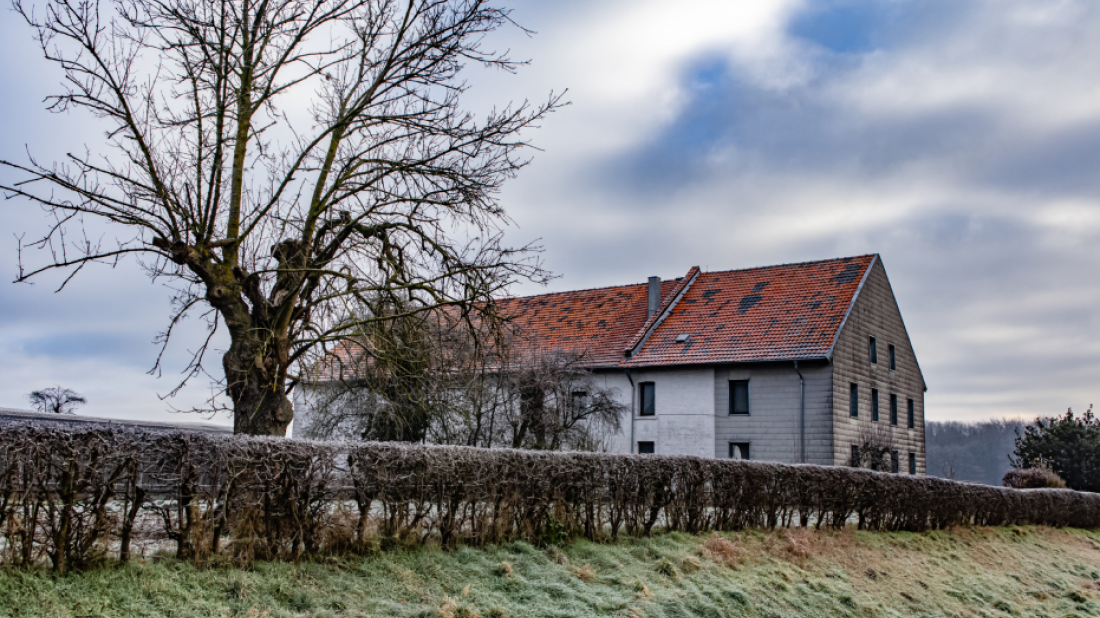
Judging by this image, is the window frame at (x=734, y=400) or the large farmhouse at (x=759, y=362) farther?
the window frame at (x=734, y=400)

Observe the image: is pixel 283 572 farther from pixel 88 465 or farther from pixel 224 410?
pixel 224 410

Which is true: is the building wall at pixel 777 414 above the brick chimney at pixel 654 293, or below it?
below

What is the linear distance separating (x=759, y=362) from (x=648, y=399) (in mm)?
4528

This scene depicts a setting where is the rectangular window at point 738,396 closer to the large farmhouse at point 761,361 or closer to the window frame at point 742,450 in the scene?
the large farmhouse at point 761,361

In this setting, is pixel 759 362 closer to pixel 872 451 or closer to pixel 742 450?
pixel 742 450

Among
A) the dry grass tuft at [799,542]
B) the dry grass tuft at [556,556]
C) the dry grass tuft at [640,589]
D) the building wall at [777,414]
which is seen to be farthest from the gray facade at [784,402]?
the dry grass tuft at [640,589]

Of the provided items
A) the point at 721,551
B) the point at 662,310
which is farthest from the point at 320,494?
the point at 662,310

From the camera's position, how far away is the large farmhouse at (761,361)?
2848 cm

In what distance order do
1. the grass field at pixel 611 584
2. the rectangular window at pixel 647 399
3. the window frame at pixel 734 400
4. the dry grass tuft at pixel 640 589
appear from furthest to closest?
the rectangular window at pixel 647 399
the window frame at pixel 734 400
the dry grass tuft at pixel 640 589
the grass field at pixel 611 584

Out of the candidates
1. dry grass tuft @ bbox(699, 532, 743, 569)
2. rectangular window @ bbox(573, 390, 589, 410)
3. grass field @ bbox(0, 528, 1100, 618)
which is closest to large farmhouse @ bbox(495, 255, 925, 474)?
rectangular window @ bbox(573, 390, 589, 410)

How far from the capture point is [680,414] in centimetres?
3033

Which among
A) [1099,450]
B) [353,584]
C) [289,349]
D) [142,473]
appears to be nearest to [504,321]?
[289,349]

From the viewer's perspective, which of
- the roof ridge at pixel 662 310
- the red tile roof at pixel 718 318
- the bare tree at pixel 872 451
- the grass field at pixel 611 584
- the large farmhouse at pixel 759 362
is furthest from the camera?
the roof ridge at pixel 662 310

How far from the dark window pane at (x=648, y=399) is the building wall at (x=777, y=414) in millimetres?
2423
